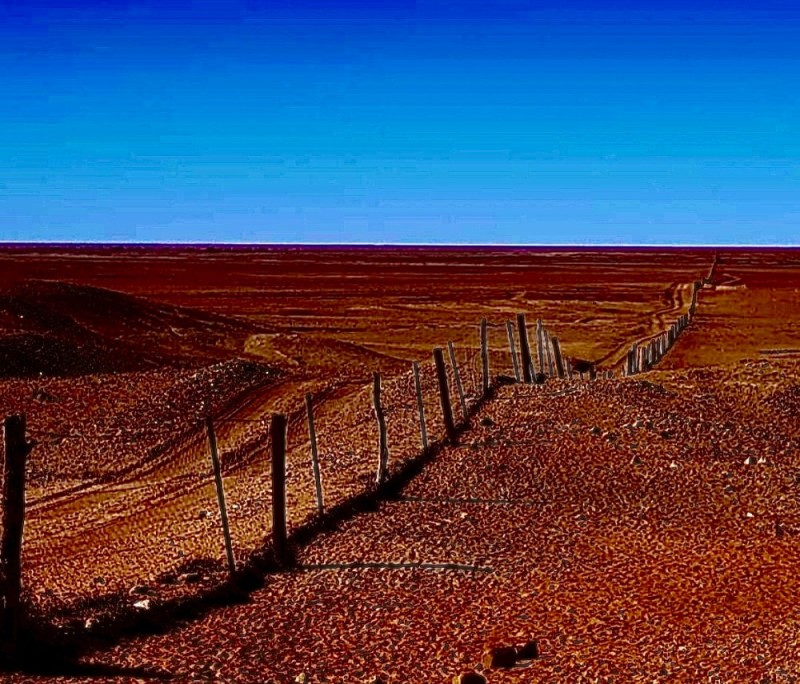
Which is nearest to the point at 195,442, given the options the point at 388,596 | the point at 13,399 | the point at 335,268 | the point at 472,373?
the point at 13,399

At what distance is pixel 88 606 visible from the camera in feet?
32.3

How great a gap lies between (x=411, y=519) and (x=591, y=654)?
15.5 ft

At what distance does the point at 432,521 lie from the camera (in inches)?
529

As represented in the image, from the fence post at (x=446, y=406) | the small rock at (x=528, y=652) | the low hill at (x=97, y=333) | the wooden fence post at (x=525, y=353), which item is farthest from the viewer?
the low hill at (x=97, y=333)

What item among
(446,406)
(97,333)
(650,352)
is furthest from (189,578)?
(97,333)

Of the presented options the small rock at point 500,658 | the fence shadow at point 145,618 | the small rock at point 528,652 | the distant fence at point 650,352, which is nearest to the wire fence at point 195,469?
the fence shadow at point 145,618

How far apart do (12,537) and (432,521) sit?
591 cm

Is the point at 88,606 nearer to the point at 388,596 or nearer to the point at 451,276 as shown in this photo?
the point at 388,596

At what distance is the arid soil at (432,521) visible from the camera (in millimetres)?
9258

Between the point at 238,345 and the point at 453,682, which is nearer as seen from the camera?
the point at 453,682

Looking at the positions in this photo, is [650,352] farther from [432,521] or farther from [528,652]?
[528,652]

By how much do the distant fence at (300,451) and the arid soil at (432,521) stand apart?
115 mm

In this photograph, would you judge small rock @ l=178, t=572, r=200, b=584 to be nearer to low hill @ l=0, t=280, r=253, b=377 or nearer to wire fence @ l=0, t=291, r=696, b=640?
wire fence @ l=0, t=291, r=696, b=640

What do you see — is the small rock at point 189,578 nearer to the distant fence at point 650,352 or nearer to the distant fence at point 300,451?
the distant fence at point 300,451
